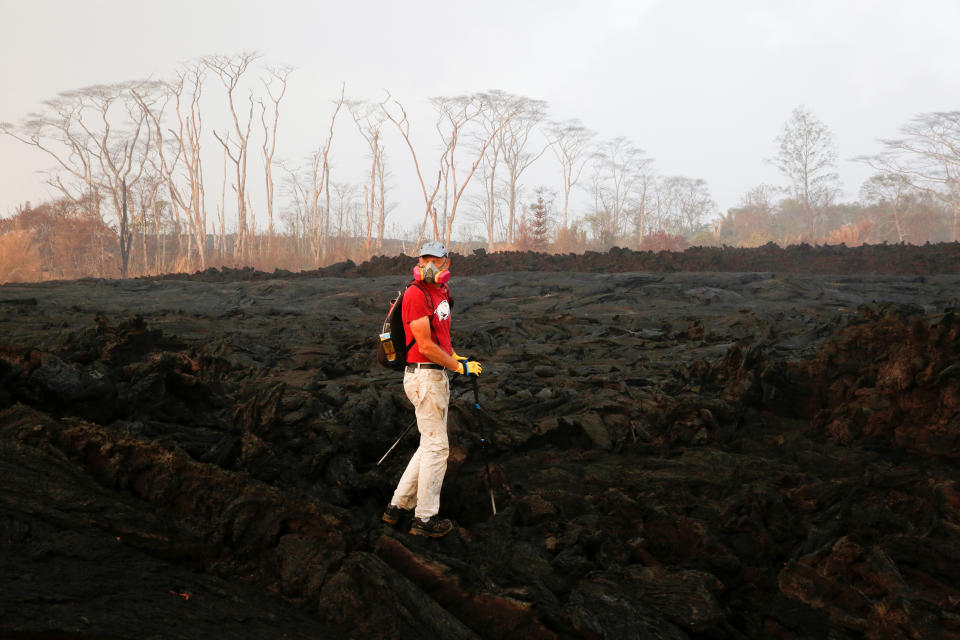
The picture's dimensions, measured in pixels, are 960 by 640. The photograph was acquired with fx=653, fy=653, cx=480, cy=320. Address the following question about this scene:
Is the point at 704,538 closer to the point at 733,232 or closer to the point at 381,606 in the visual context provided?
the point at 381,606

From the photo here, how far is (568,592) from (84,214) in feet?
128

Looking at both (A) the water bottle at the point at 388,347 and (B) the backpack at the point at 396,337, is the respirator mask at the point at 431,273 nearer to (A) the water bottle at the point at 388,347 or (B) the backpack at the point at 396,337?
(B) the backpack at the point at 396,337

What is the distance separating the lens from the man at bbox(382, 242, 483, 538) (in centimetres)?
360

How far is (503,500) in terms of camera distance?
418 cm

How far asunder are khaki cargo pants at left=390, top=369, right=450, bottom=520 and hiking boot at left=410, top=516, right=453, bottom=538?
5 cm

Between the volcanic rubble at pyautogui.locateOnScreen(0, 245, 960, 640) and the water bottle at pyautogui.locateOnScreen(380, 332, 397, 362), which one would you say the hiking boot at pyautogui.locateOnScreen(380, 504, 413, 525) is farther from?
the water bottle at pyautogui.locateOnScreen(380, 332, 397, 362)

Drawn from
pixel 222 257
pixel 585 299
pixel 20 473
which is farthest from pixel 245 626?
pixel 222 257

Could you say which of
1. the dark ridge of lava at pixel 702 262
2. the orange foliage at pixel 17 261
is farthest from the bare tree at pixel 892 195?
the orange foliage at pixel 17 261

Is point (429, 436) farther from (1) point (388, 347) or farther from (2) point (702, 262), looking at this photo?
(2) point (702, 262)

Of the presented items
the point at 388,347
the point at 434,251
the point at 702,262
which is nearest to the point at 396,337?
the point at 388,347

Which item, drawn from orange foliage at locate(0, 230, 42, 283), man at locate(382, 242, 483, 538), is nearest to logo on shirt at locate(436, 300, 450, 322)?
man at locate(382, 242, 483, 538)

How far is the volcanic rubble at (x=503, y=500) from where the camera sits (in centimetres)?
290

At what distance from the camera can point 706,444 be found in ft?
17.3

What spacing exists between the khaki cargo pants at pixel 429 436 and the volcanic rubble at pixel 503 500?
0.24 meters
